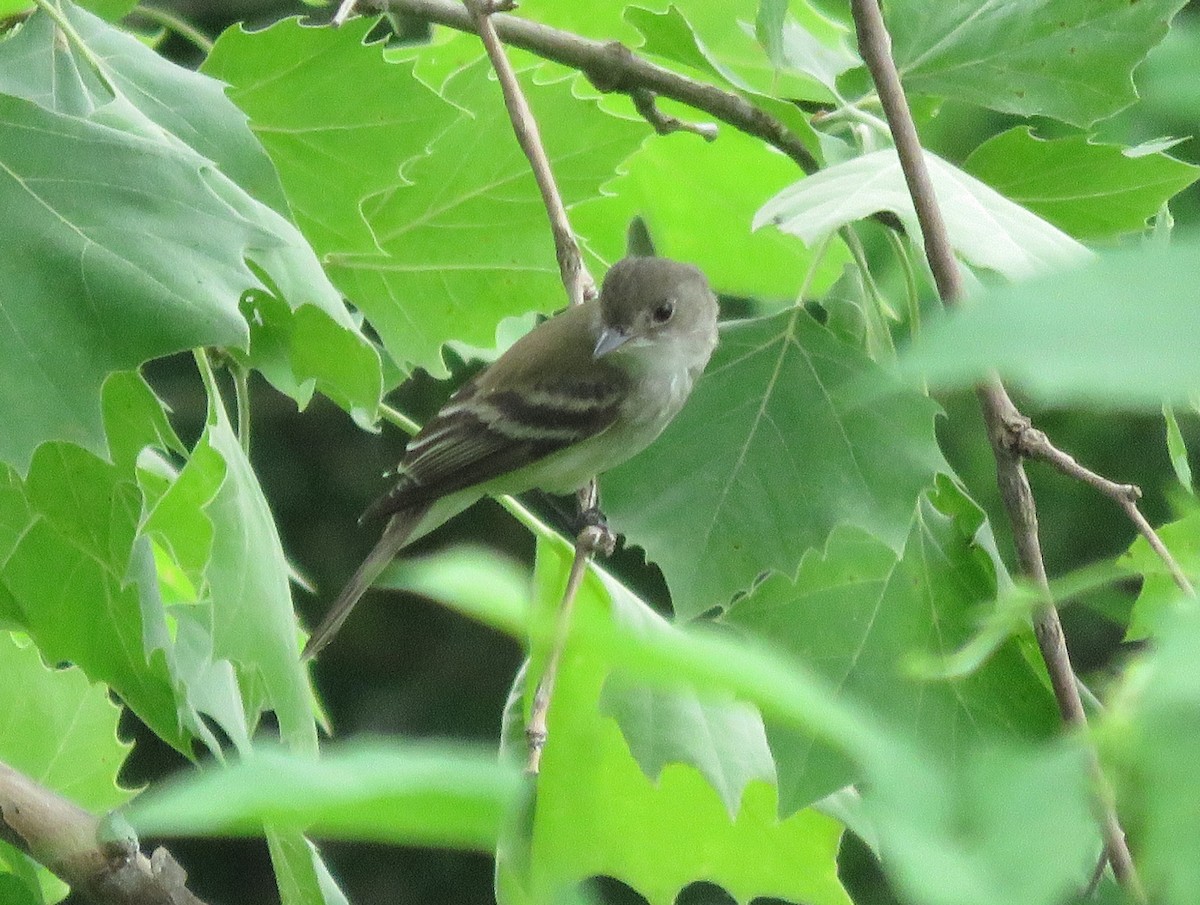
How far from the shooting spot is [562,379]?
334 cm

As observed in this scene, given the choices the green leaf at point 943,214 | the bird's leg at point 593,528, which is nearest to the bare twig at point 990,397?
the green leaf at point 943,214

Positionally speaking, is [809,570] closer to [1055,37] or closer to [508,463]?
[1055,37]

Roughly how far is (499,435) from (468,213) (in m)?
0.96

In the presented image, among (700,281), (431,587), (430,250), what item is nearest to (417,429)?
(430,250)

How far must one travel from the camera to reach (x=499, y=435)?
128 inches

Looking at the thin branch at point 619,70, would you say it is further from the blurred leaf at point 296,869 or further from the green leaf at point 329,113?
the blurred leaf at point 296,869

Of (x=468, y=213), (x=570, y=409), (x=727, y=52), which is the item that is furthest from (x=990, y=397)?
(x=570, y=409)

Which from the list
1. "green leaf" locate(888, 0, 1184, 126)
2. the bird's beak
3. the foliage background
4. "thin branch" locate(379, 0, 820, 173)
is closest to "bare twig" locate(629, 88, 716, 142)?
"thin branch" locate(379, 0, 820, 173)

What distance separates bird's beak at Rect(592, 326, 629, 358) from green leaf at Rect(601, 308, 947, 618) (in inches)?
39.4

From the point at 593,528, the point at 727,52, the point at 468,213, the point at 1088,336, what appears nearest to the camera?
the point at 1088,336

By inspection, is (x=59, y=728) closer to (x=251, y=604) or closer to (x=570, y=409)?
Result: (x=251, y=604)

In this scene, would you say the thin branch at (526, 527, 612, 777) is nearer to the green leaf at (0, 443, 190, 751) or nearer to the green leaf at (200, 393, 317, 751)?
the green leaf at (200, 393, 317, 751)

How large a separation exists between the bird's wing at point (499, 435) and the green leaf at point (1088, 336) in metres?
2.78

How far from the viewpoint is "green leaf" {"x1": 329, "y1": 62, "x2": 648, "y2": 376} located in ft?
7.57
